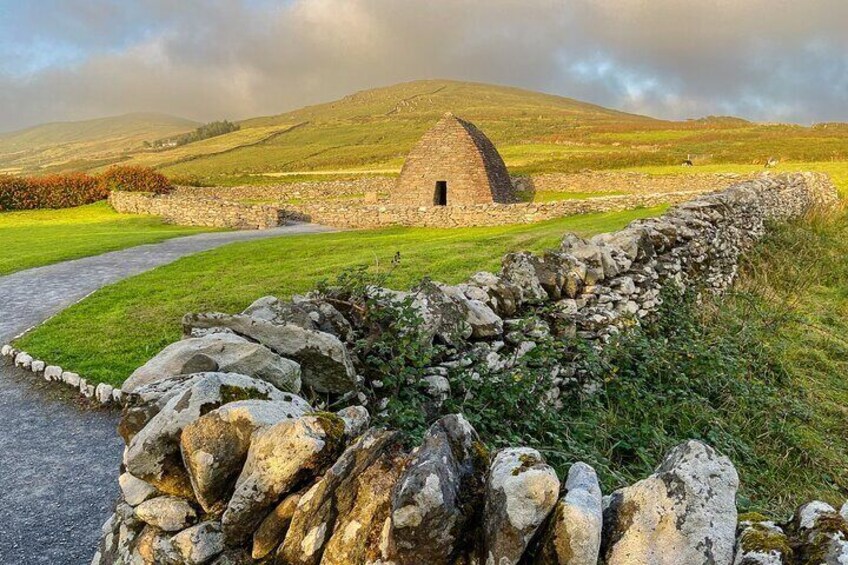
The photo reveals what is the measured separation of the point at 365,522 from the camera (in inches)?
91.6

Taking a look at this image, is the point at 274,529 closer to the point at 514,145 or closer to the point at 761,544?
the point at 761,544

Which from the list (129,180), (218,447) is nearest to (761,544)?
(218,447)

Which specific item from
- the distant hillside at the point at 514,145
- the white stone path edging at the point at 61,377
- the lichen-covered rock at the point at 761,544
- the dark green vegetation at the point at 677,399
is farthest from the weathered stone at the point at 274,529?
the distant hillside at the point at 514,145

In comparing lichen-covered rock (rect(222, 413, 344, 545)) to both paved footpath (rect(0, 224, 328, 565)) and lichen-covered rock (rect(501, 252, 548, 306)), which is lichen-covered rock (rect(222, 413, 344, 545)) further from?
lichen-covered rock (rect(501, 252, 548, 306))

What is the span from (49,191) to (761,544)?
42.3 metres

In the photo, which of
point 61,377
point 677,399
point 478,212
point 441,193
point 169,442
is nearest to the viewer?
point 169,442

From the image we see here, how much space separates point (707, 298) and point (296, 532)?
9810mm

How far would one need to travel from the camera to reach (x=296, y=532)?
2404 millimetres

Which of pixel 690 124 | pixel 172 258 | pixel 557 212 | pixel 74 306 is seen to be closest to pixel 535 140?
pixel 690 124

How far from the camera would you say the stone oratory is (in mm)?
32688

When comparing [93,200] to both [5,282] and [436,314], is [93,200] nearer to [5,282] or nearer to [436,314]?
[5,282]

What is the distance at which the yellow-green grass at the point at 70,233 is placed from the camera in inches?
706

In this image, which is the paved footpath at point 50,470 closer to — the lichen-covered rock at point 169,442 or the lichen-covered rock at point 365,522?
the lichen-covered rock at point 169,442

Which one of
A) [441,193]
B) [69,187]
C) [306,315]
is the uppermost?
[69,187]
